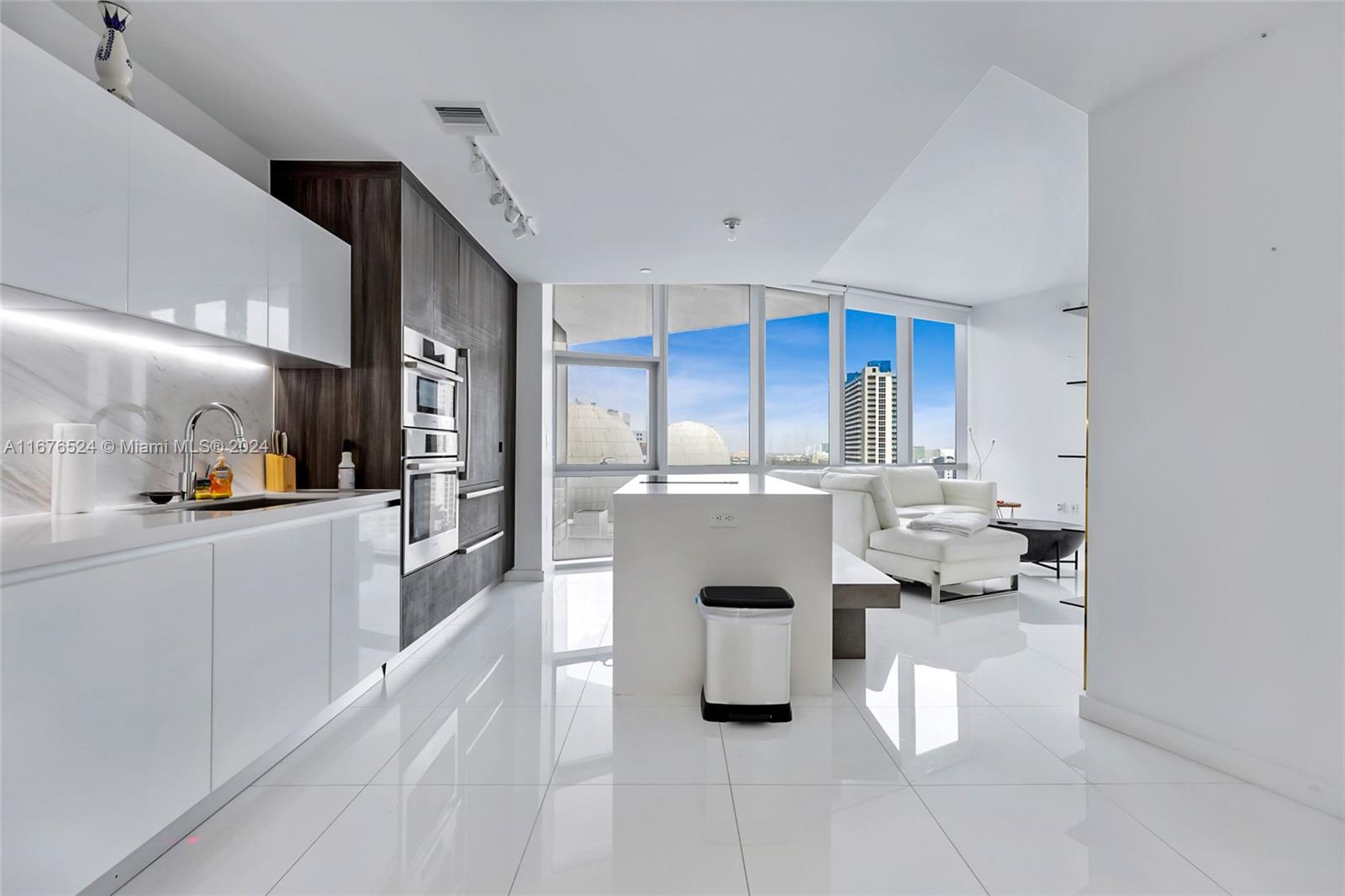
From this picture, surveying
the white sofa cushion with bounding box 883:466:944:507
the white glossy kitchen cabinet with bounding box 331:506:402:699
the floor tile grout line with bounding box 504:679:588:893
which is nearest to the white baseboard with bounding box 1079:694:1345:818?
the floor tile grout line with bounding box 504:679:588:893

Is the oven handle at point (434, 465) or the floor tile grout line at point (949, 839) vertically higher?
the oven handle at point (434, 465)

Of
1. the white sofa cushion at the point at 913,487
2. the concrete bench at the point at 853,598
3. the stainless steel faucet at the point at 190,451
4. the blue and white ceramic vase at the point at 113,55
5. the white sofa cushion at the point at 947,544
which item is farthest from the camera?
the white sofa cushion at the point at 913,487

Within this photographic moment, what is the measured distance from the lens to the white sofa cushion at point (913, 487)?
18.9 ft

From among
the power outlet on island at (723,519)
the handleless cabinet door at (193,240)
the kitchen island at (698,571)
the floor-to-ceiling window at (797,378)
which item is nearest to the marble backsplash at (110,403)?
the handleless cabinet door at (193,240)

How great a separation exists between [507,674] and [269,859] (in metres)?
1.40

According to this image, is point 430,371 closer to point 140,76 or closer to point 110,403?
point 110,403

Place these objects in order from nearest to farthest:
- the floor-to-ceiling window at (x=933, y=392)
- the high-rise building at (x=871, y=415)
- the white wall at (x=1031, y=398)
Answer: the white wall at (x=1031, y=398), the high-rise building at (x=871, y=415), the floor-to-ceiling window at (x=933, y=392)

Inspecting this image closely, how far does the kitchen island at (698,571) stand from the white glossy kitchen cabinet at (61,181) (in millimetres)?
1824

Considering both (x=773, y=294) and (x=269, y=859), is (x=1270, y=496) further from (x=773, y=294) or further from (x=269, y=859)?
(x=773, y=294)

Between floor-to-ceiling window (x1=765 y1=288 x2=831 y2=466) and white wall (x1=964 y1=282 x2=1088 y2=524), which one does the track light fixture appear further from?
white wall (x1=964 y1=282 x2=1088 y2=524)

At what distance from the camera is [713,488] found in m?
2.94

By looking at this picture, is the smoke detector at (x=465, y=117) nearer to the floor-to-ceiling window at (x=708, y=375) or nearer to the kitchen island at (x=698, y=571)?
the kitchen island at (x=698, y=571)

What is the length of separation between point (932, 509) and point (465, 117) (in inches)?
183

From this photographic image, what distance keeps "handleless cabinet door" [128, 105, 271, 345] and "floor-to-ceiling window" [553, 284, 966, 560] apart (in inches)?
135
